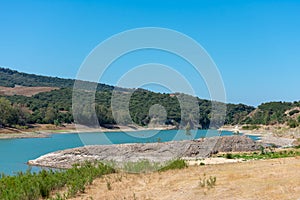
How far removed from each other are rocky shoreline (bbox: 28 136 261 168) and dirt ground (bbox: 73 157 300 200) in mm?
12886

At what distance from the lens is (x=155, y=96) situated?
8919cm

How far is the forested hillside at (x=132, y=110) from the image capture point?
2719 inches

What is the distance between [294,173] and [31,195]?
24.8ft

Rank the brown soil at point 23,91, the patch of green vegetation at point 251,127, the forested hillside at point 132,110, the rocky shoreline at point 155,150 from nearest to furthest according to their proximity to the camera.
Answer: the rocky shoreline at point 155,150 → the forested hillside at point 132,110 → the patch of green vegetation at point 251,127 → the brown soil at point 23,91

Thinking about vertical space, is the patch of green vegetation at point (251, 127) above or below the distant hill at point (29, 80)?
below

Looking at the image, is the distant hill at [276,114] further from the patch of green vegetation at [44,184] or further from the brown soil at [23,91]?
the patch of green vegetation at [44,184]

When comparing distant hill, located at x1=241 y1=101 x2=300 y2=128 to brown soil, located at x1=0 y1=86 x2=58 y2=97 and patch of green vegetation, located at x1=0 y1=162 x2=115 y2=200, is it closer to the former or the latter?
brown soil, located at x1=0 y1=86 x2=58 y2=97

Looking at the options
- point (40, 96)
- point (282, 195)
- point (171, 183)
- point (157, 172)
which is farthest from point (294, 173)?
point (40, 96)

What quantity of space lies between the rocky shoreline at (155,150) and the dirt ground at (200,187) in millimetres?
12886

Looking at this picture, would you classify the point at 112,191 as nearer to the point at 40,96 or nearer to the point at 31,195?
the point at 31,195

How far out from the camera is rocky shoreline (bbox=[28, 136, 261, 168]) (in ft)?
90.6

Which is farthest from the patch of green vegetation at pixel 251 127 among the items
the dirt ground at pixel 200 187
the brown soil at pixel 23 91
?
the dirt ground at pixel 200 187

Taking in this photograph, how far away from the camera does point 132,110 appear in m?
67.2

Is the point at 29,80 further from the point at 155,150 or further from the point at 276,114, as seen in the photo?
the point at 155,150
